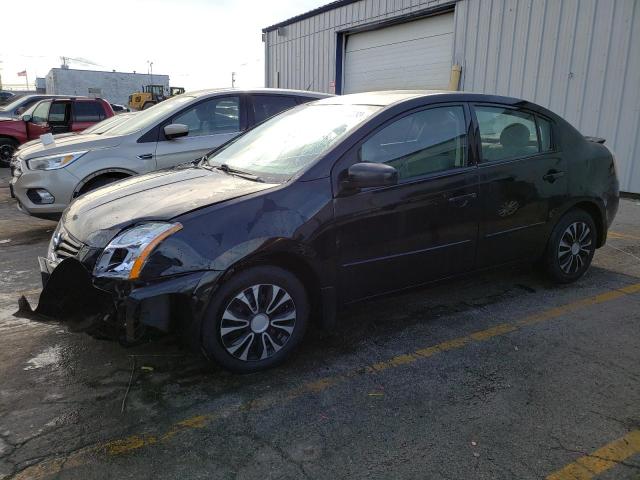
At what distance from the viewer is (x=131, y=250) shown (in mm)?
2785

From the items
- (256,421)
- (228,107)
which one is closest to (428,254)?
(256,421)

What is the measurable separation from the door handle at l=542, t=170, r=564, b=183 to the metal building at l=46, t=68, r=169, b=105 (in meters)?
49.8

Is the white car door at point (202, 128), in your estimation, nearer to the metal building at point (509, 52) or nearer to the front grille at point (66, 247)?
the front grille at point (66, 247)

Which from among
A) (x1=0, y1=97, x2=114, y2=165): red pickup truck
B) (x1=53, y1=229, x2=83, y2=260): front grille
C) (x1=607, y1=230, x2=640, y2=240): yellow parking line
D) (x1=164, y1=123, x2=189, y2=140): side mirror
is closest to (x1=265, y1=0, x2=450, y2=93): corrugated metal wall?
(x1=0, y1=97, x2=114, y2=165): red pickup truck

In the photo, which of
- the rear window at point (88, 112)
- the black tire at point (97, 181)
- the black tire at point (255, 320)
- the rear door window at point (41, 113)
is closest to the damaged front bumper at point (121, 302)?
the black tire at point (255, 320)

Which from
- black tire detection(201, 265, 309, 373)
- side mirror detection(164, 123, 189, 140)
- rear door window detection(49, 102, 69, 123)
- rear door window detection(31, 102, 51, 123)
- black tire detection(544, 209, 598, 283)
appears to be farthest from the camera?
rear door window detection(31, 102, 51, 123)

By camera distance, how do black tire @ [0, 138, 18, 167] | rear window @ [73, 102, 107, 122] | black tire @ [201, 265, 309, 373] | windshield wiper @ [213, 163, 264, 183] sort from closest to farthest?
1. black tire @ [201, 265, 309, 373]
2. windshield wiper @ [213, 163, 264, 183]
3. rear window @ [73, 102, 107, 122]
4. black tire @ [0, 138, 18, 167]

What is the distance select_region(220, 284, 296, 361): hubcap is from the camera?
2957 mm

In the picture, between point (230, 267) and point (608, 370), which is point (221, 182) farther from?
point (608, 370)

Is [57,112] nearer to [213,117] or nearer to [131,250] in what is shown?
[213,117]

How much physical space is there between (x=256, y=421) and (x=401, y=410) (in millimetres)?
766

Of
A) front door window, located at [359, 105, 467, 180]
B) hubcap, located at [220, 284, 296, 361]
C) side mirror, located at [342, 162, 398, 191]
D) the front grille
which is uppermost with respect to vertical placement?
front door window, located at [359, 105, 467, 180]

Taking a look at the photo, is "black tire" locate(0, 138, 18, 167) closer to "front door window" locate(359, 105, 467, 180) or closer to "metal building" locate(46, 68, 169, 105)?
"front door window" locate(359, 105, 467, 180)

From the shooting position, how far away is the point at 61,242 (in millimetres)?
→ 3225
